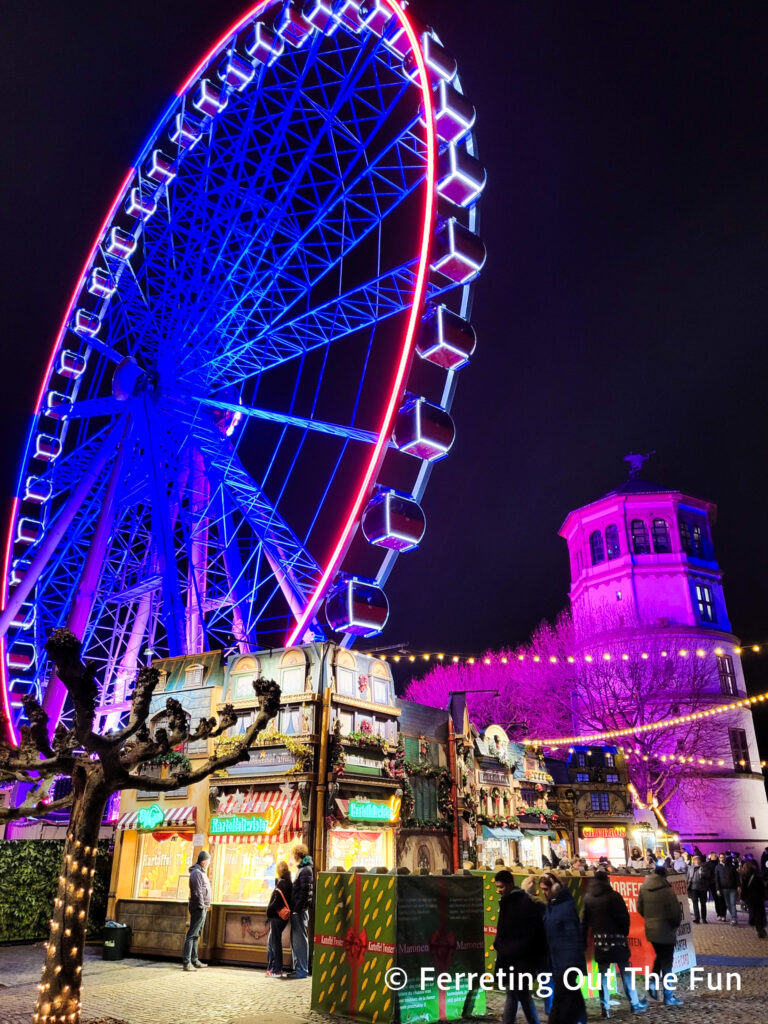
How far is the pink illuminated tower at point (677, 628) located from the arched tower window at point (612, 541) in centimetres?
6

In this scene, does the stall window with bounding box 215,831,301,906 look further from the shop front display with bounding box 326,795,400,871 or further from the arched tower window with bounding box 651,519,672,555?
the arched tower window with bounding box 651,519,672,555

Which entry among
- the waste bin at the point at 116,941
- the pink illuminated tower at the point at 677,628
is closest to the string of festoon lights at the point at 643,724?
the pink illuminated tower at the point at 677,628

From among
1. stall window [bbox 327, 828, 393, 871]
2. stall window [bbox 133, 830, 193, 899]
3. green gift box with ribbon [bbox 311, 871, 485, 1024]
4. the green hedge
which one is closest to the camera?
green gift box with ribbon [bbox 311, 871, 485, 1024]

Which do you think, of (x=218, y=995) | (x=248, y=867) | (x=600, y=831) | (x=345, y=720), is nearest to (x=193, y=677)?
(x=345, y=720)

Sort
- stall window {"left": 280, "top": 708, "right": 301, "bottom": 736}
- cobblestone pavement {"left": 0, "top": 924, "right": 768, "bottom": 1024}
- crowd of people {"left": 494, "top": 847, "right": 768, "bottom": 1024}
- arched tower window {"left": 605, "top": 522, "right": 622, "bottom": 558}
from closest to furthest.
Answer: crowd of people {"left": 494, "top": 847, "right": 768, "bottom": 1024} < cobblestone pavement {"left": 0, "top": 924, "right": 768, "bottom": 1024} < stall window {"left": 280, "top": 708, "right": 301, "bottom": 736} < arched tower window {"left": 605, "top": 522, "right": 622, "bottom": 558}

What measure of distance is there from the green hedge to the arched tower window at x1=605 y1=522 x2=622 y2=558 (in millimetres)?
36888

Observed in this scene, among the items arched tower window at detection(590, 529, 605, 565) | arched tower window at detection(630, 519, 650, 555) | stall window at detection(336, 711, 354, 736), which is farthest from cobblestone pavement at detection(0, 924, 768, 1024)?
arched tower window at detection(590, 529, 605, 565)

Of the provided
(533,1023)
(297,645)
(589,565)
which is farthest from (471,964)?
(589,565)

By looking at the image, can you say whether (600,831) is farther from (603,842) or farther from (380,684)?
(380,684)

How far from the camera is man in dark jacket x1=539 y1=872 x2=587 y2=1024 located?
283 inches

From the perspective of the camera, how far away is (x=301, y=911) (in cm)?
1175

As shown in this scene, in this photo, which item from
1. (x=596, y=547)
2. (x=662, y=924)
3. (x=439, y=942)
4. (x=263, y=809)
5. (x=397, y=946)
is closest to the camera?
(x=397, y=946)

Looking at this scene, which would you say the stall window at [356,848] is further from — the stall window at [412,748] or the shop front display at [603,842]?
the shop front display at [603,842]

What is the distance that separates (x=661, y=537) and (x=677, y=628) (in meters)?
5.99
